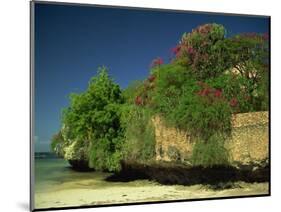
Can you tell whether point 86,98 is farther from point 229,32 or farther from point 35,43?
point 229,32

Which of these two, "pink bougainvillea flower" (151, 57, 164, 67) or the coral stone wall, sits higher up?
"pink bougainvillea flower" (151, 57, 164, 67)

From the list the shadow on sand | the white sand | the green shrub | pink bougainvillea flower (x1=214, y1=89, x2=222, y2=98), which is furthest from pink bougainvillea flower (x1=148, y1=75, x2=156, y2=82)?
the white sand

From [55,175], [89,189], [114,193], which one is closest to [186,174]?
[114,193]

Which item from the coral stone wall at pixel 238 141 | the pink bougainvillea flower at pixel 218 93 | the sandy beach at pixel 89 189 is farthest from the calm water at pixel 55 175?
the pink bougainvillea flower at pixel 218 93

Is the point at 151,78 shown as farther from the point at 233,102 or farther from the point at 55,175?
the point at 55,175

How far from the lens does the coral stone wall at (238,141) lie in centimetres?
588

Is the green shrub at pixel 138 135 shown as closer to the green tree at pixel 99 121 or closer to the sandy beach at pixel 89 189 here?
the green tree at pixel 99 121

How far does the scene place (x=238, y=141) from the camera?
6113mm

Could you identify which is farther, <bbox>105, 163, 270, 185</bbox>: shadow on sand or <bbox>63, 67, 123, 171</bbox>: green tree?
<bbox>105, 163, 270, 185</bbox>: shadow on sand

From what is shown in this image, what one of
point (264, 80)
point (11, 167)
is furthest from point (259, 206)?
point (11, 167)

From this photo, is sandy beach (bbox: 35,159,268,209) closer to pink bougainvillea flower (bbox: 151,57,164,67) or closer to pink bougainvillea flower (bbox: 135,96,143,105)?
pink bougainvillea flower (bbox: 135,96,143,105)

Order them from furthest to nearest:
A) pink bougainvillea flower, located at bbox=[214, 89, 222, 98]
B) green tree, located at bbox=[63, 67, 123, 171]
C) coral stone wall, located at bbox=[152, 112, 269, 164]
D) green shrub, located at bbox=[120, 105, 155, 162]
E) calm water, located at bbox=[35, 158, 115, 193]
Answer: pink bougainvillea flower, located at bbox=[214, 89, 222, 98] → coral stone wall, located at bbox=[152, 112, 269, 164] → green shrub, located at bbox=[120, 105, 155, 162] → green tree, located at bbox=[63, 67, 123, 171] → calm water, located at bbox=[35, 158, 115, 193]

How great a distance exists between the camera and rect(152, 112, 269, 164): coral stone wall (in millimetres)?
5883
